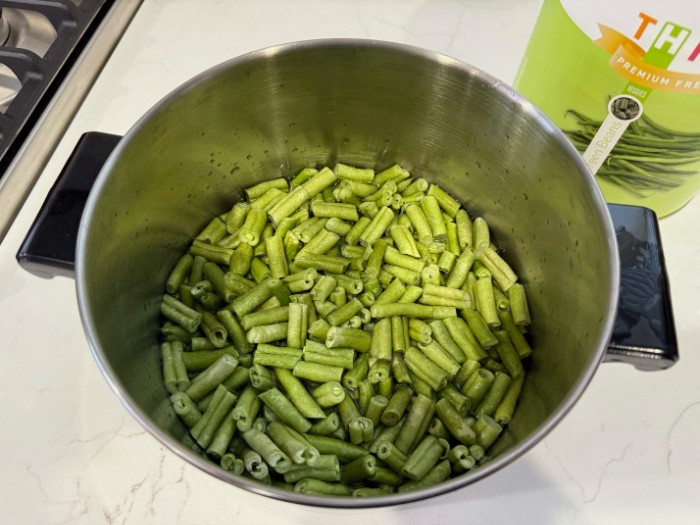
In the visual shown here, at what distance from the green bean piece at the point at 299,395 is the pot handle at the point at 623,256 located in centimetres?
36

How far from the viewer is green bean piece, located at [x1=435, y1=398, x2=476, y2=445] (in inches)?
36.3

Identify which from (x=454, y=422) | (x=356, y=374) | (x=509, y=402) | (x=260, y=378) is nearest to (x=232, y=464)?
(x=260, y=378)

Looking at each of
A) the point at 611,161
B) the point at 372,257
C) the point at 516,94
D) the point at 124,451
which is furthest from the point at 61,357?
the point at 611,161

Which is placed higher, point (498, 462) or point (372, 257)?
point (498, 462)

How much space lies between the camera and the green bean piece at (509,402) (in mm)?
949

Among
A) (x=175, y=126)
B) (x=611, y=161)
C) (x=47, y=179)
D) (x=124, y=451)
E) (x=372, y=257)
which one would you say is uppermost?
(x=611, y=161)

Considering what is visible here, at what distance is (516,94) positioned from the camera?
91cm

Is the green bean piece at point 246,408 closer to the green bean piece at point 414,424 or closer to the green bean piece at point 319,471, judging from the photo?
the green bean piece at point 319,471

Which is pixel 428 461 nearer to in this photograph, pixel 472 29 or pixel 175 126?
pixel 175 126

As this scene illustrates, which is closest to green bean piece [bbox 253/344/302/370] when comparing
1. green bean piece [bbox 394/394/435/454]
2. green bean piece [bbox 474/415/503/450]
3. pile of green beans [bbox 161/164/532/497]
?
pile of green beans [bbox 161/164/532/497]

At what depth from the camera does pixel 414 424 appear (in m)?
0.93

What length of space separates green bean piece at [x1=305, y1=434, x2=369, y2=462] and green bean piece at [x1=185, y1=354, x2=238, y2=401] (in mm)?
179

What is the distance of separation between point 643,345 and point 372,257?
50cm

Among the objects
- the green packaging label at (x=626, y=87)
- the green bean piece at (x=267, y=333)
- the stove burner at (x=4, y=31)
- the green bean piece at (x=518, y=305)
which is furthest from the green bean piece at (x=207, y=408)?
the stove burner at (x=4, y=31)
